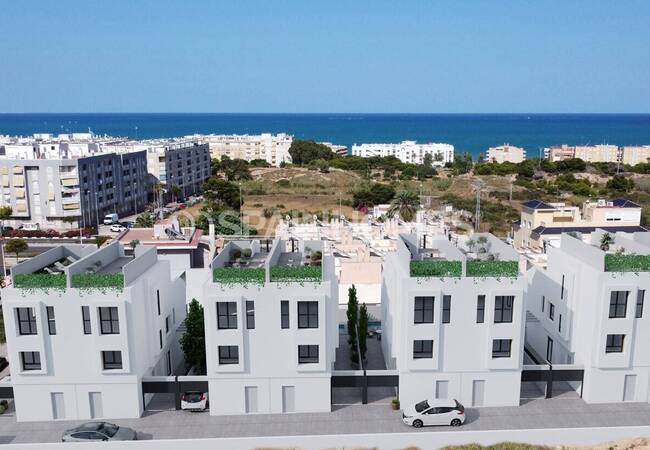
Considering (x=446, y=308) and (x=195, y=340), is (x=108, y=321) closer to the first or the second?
(x=195, y=340)

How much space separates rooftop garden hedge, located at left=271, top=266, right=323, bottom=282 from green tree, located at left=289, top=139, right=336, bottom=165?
127 metres

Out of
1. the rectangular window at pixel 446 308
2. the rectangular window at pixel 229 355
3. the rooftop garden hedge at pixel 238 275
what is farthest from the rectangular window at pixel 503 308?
the rectangular window at pixel 229 355

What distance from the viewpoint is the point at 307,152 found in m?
152

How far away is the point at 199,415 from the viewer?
25844mm

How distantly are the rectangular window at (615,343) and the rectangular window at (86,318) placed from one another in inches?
943

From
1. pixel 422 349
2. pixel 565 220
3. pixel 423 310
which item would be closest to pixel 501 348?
pixel 422 349

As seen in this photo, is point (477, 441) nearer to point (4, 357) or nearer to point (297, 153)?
point (4, 357)

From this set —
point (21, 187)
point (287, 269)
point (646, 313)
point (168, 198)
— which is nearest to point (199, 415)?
point (287, 269)

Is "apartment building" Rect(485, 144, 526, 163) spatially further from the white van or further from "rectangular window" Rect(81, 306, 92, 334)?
"rectangular window" Rect(81, 306, 92, 334)

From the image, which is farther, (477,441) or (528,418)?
(528,418)

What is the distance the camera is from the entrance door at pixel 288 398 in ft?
84.3

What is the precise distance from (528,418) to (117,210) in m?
80.0

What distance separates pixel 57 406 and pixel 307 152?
427 feet

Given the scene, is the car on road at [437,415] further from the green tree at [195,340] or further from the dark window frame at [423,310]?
the green tree at [195,340]
